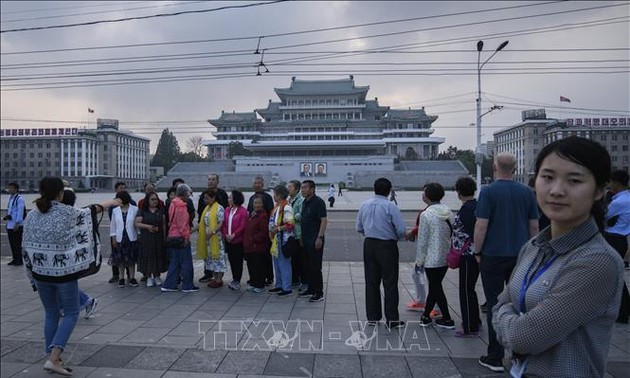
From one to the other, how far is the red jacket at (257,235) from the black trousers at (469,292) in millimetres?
3323

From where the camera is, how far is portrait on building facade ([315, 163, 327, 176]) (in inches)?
2694

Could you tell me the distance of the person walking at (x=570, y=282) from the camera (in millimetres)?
1490

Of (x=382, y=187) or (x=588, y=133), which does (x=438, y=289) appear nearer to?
(x=382, y=187)

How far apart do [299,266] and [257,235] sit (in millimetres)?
933

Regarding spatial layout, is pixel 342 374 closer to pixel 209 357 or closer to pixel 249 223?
pixel 209 357

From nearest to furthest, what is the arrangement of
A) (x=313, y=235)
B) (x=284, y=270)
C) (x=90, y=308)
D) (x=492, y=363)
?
A: 1. (x=492, y=363)
2. (x=90, y=308)
3. (x=313, y=235)
4. (x=284, y=270)

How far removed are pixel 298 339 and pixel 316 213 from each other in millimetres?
2251

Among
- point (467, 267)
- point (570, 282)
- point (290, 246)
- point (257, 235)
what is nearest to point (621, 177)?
point (467, 267)

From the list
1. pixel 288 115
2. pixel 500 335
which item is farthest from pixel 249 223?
pixel 288 115

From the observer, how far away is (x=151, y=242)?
738 cm

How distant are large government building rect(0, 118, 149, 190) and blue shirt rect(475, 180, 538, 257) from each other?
279ft

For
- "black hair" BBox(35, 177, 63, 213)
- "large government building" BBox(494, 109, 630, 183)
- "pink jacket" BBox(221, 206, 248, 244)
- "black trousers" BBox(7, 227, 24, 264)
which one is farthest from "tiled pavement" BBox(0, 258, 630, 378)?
"black trousers" BBox(7, 227, 24, 264)

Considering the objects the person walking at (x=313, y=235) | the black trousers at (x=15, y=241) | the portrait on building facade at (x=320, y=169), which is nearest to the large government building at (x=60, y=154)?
the portrait on building facade at (x=320, y=169)

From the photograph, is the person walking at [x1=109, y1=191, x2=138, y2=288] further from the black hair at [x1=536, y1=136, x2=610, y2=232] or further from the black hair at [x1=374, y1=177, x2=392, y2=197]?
the black hair at [x1=536, y1=136, x2=610, y2=232]
